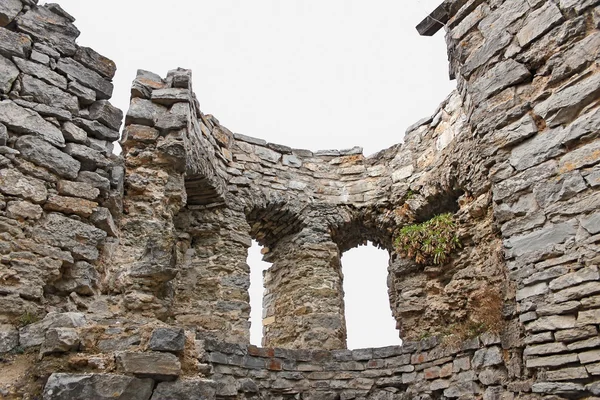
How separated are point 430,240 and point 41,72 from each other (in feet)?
16.2

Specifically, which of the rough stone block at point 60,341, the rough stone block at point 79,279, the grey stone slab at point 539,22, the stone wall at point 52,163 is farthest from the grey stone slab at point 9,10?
the grey stone slab at point 539,22

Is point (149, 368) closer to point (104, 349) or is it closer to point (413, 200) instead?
point (104, 349)

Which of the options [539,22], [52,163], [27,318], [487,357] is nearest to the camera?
[27,318]

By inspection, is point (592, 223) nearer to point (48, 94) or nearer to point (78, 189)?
point (78, 189)

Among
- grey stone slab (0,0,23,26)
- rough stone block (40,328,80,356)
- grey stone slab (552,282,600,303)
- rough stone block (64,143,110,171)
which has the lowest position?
rough stone block (40,328,80,356)

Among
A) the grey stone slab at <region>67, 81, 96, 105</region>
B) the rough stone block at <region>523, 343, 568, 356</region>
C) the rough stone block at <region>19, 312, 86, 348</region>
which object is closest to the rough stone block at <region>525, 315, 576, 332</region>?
the rough stone block at <region>523, 343, 568, 356</region>

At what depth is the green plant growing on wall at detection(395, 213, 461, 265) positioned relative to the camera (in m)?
6.77

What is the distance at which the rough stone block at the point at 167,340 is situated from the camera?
2.83m

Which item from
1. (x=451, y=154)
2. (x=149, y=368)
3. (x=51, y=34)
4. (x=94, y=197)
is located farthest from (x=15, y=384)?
(x=451, y=154)

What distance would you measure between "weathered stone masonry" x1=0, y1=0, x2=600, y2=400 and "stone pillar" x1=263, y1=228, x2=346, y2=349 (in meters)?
0.03

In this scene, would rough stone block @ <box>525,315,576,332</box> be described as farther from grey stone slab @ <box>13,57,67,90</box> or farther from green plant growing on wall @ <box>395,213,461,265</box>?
grey stone slab @ <box>13,57,67,90</box>

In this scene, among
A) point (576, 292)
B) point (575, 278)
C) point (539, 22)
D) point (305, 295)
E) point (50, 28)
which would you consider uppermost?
point (539, 22)

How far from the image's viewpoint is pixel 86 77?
15.1 ft

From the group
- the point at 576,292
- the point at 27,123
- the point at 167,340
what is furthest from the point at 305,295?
the point at 167,340
